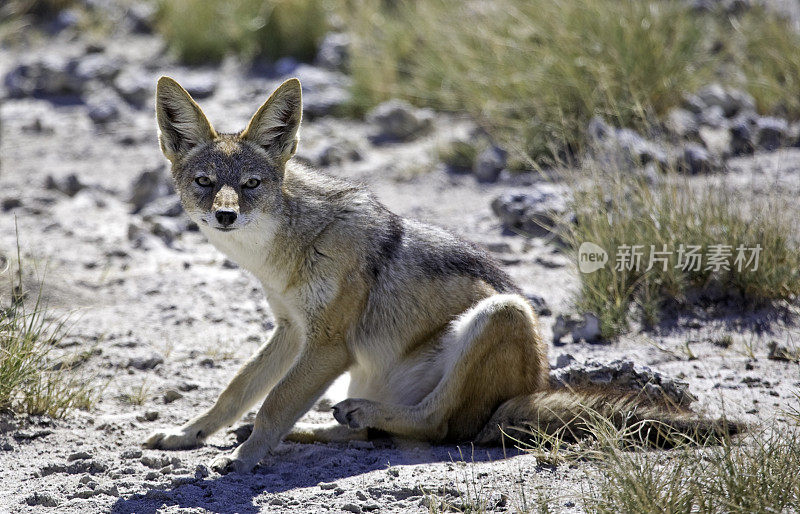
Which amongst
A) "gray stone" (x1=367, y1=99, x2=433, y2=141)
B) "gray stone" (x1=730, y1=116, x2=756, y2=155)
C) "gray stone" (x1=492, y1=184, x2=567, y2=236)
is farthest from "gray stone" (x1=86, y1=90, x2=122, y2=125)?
"gray stone" (x1=730, y1=116, x2=756, y2=155)

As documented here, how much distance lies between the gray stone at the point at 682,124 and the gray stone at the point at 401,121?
310cm

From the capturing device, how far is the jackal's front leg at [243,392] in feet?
16.8

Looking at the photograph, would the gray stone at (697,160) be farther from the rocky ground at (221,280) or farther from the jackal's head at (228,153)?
the jackal's head at (228,153)

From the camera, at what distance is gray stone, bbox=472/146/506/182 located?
9492 mm

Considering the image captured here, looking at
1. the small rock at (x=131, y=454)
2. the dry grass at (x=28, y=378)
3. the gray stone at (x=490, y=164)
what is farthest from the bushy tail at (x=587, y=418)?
the gray stone at (x=490, y=164)

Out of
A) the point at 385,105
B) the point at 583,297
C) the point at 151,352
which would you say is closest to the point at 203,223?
the point at 151,352

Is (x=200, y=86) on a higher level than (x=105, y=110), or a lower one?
higher

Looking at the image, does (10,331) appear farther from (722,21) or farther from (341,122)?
(722,21)

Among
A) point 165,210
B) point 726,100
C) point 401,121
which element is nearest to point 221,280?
point 165,210

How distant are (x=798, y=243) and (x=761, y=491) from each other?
3614 mm

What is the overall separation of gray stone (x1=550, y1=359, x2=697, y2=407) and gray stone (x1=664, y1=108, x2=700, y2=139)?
4213 mm

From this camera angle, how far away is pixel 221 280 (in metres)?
7.67

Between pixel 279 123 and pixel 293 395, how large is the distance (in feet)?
5.66

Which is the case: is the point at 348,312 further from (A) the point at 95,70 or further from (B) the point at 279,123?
(A) the point at 95,70
